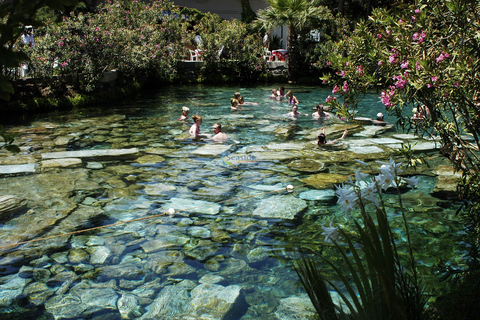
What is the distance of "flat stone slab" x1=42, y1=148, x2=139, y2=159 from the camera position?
9.24 metres

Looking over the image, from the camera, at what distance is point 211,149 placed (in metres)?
10.2

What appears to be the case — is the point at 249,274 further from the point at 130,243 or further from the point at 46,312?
the point at 46,312

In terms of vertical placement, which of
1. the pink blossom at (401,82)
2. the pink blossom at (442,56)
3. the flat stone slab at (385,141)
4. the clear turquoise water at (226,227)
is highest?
the pink blossom at (442,56)

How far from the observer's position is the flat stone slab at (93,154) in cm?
924

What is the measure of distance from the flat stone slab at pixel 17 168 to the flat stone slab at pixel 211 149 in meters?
3.46

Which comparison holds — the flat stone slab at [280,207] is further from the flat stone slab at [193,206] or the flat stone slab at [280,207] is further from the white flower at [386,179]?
the white flower at [386,179]

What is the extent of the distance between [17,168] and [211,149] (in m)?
4.18

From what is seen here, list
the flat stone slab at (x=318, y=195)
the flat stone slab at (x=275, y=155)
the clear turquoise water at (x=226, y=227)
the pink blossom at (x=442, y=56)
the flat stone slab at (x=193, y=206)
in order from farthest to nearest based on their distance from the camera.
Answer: the flat stone slab at (x=275, y=155), the flat stone slab at (x=318, y=195), the flat stone slab at (x=193, y=206), the clear turquoise water at (x=226, y=227), the pink blossom at (x=442, y=56)

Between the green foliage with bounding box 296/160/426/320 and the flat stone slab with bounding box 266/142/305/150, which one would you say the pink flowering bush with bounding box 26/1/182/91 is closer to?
the flat stone slab with bounding box 266/142/305/150

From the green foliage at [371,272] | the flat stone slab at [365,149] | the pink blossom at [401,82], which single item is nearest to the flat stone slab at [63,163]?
the flat stone slab at [365,149]

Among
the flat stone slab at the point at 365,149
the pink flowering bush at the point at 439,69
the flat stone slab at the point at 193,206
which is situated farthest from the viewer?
the flat stone slab at the point at 365,149

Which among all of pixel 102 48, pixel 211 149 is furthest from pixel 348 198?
pixel 102 48

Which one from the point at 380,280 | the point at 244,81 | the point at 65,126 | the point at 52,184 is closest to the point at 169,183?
the point at 52,184

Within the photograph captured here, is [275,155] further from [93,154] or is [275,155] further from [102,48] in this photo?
[102,48]
